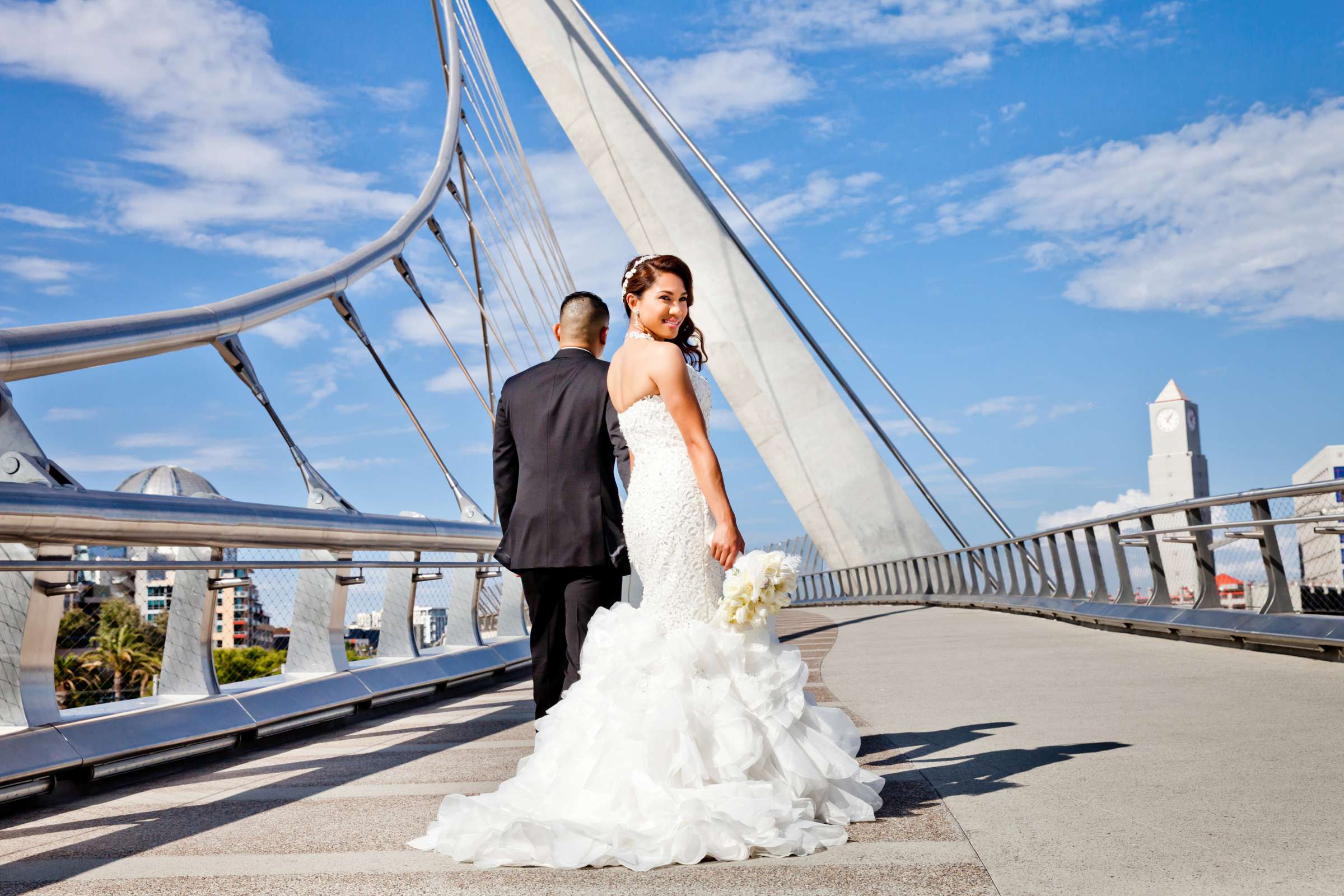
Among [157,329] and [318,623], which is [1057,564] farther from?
[157,329]

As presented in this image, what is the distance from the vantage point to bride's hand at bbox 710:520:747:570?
3342 mm

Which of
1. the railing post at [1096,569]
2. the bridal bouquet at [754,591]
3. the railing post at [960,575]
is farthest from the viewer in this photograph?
the railing post at [960,575]

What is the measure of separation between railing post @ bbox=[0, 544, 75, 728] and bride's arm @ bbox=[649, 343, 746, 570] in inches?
80.5

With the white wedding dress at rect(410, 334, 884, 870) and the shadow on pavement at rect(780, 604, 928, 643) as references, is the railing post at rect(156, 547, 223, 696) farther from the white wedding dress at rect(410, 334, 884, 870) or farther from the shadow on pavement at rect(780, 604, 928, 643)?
the shadow on pavement at rect(780, 604, 928, 643)

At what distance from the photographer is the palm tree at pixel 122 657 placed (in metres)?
4.23

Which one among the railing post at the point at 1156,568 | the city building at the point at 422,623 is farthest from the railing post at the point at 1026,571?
the city building at the point at 422,623

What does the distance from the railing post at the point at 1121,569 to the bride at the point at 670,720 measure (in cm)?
730

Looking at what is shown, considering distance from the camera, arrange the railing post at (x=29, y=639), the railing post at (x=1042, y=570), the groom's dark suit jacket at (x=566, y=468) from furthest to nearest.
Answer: the railing post at (x=1042, y=570) < the railing post at (x=29, y=639) < the groom's dark suit jacket at (x=566, y=468)

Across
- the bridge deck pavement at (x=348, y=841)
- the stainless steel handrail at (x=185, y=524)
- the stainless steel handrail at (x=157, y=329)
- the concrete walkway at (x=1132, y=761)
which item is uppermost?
the stainless steel handrail at (x=157, y=329)

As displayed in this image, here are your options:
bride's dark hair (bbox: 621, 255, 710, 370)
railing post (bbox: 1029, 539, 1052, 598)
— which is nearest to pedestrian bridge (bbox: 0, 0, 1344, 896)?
bride's dark hair (bbox: 621, 255, 710, 370)

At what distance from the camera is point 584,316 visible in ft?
12.4

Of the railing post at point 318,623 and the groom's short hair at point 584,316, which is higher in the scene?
the groom's short hair at point 584,316

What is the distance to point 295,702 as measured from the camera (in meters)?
5.29

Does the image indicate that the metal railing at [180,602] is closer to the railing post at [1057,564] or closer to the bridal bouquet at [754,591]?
the bridal bouquet at [754,591]
